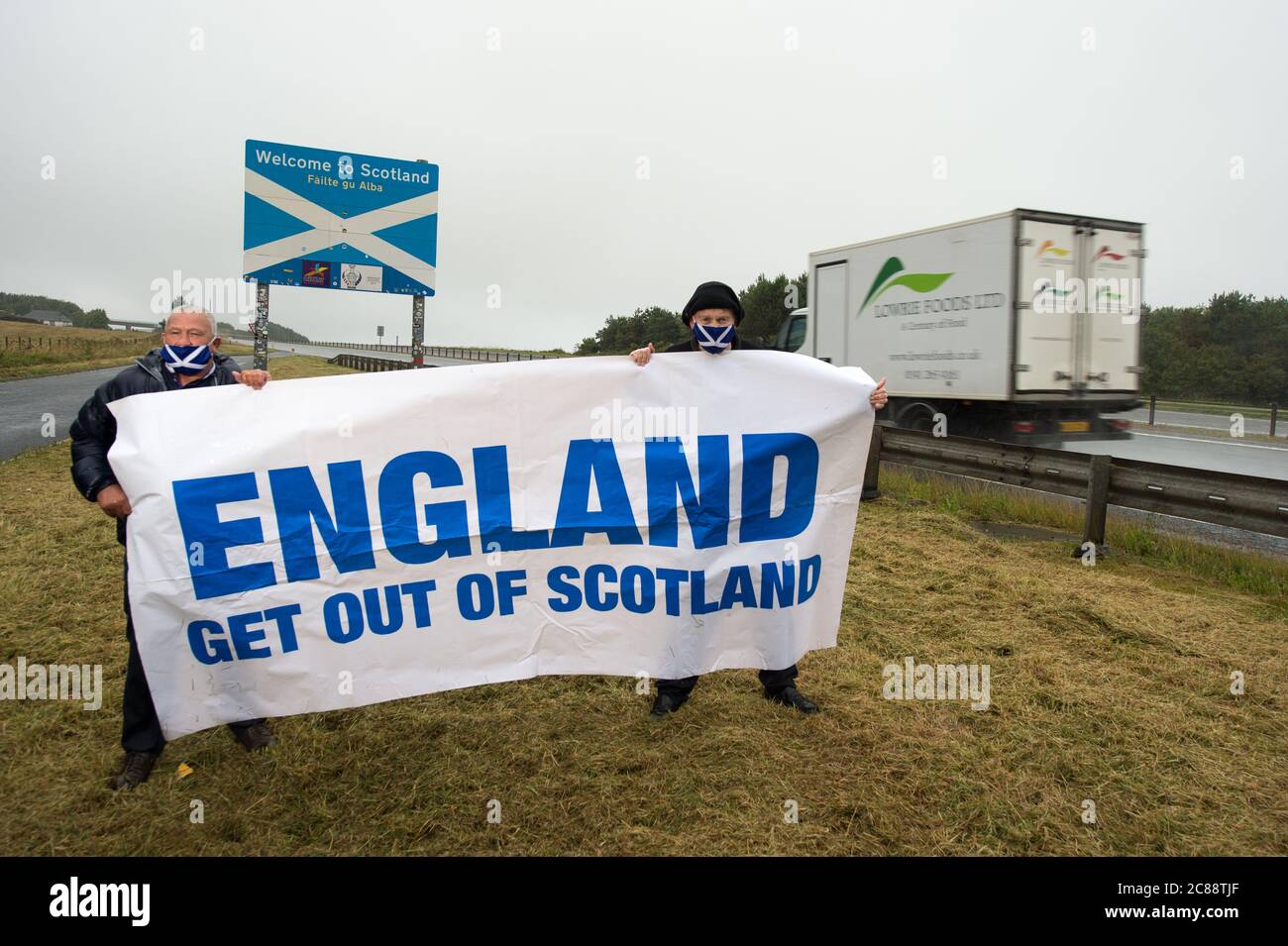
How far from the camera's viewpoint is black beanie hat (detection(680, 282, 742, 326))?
415 cm

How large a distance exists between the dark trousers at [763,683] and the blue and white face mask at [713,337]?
66.0 inches

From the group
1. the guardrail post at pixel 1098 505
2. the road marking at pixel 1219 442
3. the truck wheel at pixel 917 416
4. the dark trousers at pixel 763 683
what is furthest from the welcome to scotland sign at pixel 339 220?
the road marking at pixel 1219 442

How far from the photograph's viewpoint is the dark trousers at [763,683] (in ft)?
13.5

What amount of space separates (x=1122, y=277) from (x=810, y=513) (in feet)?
34.8

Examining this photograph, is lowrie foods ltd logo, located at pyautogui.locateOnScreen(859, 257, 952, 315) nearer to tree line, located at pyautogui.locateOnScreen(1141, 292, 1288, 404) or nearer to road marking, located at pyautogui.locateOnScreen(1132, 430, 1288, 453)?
road marking, located at pyautogui.locateOnScreen(1132, 430, 1288, 453)

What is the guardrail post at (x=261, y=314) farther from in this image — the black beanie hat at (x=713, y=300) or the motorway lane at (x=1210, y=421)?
the motorway lane at (x=1210, y=421)

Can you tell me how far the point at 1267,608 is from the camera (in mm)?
5805

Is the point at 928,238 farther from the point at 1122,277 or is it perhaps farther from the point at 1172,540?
the point at 1172,540

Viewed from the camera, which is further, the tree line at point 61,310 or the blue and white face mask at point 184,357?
the tree line at point 61,310

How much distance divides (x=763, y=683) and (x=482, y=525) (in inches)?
69.1

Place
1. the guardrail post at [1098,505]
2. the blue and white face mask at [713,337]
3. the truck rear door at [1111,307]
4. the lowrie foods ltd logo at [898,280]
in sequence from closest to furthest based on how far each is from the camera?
the blue and white face mask at [713,337] < the guardrail post at [1098,505] < the truck rear door at [1111,307] < the lowrie foods ltd logo at [898,280]

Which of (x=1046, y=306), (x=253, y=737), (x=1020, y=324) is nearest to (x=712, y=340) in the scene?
(x=253, y=737)

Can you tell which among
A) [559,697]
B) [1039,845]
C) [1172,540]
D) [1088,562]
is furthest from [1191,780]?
[1172,540]

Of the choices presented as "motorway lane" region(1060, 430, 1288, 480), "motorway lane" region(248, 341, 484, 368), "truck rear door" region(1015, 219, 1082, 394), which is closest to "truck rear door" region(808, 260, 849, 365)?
"truck rear door" region(1015, 219, 1082, 394)
